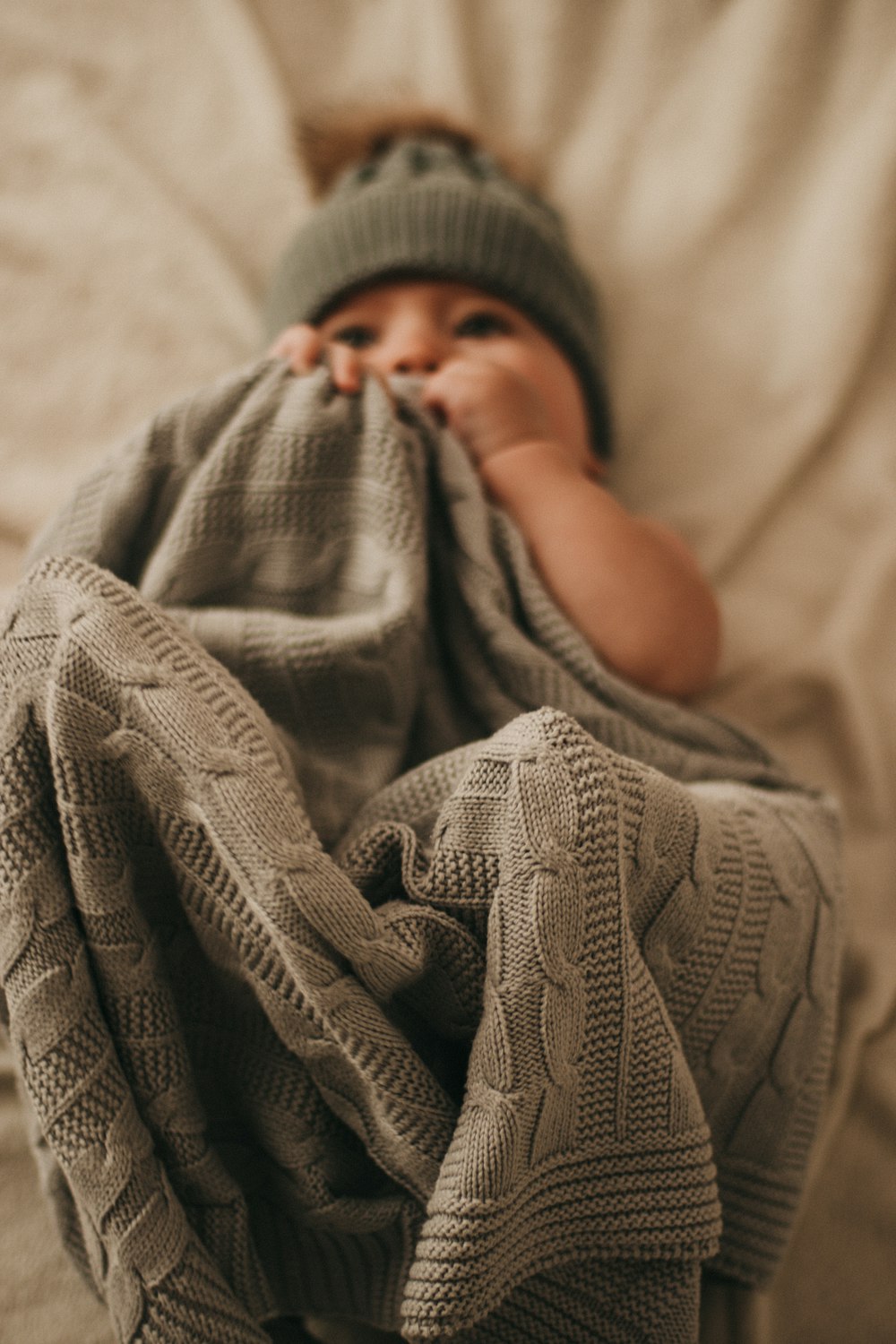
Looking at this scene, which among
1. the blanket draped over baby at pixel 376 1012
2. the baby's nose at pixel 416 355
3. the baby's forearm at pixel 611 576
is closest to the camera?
the blanket draped over baby at pixel 376 1012

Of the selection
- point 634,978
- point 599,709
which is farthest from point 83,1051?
point 599,709

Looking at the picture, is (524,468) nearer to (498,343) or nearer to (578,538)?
(578,538)

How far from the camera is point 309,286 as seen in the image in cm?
101

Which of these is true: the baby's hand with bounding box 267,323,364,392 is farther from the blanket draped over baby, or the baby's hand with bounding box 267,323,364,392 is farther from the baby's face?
the blanket draped over baby

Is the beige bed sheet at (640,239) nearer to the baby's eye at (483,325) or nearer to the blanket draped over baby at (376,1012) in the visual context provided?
the baby's eye at (483,325)

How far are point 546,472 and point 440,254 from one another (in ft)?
1.07

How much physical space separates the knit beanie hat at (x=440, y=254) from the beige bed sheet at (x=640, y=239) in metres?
0.08

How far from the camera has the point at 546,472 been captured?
0.82m

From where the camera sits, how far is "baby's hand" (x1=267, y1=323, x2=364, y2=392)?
79 centimetres

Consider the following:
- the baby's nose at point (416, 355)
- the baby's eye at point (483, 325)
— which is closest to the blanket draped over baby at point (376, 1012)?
the baby's nose at point (416, 355)

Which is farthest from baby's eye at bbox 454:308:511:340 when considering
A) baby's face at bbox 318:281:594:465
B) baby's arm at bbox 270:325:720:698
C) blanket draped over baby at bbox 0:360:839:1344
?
blanket draped over baby at bbox 0:360:839:1344

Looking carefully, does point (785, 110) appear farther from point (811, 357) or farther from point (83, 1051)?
point (83, 1051)

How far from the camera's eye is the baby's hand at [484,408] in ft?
2.78

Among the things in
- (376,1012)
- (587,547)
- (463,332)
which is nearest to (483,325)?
(463,332)
